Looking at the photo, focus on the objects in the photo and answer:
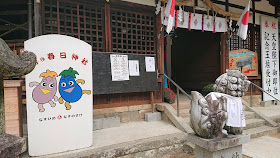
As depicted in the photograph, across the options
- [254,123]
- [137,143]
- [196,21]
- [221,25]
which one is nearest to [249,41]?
[221,25]

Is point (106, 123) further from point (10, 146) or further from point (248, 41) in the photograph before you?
point (248, 41)

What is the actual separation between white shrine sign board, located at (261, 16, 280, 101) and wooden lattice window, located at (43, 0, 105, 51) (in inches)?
333

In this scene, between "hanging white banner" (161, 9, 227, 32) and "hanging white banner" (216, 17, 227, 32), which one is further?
"hanging white banner" (216, 17, 227, 32)

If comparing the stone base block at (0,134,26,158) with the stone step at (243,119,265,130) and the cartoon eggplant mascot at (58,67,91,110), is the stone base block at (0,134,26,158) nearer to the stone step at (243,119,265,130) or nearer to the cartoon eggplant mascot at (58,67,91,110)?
the cartoon eggplant mascot at (58,67,91,110)

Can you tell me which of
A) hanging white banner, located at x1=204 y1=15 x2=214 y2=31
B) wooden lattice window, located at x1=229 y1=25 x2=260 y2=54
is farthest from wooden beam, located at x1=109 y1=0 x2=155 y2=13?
wooden lattice window, located at x1=229 y1=25 x2=260 y2=54

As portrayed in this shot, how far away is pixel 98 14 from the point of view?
245 inches

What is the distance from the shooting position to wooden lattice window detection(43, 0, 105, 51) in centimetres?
539

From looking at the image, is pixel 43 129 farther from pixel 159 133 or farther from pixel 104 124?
pixel 159 133

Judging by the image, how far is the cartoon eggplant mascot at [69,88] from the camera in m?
3.98

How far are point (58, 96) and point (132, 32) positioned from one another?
3713 mm

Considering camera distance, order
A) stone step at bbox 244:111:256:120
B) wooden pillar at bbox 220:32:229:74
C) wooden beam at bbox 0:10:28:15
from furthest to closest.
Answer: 1. wooden pillar at bbox 220:32:229:74
2. stone step at bbox 244:111:256:120
3. wooden beam at bbox 0:10:28:15

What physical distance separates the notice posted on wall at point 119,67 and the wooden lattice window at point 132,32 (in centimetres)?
55

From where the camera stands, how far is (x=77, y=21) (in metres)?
5.72

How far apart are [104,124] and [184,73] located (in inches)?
292
